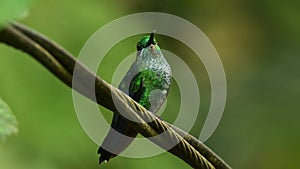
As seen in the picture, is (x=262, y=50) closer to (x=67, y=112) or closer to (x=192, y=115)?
(x=192, y=115)

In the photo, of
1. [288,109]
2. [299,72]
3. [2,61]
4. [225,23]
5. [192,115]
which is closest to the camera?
[2,61]

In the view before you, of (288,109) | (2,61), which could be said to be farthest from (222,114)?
(2,61)

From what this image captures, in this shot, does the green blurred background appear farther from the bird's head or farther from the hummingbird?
the hummingbird

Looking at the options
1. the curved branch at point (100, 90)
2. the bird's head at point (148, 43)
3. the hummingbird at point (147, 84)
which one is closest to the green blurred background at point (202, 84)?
the bird's head at point (148, 43)

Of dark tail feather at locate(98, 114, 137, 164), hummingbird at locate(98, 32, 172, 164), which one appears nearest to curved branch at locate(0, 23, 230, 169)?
dark tail feather at locate(98, 114, 137, 164)

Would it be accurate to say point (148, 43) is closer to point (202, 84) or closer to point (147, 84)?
point (147, 84)

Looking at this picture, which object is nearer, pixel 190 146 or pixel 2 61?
pixel 190 146

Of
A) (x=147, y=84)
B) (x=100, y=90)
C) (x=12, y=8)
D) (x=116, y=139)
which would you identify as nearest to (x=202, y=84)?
(x=147, y=84)
